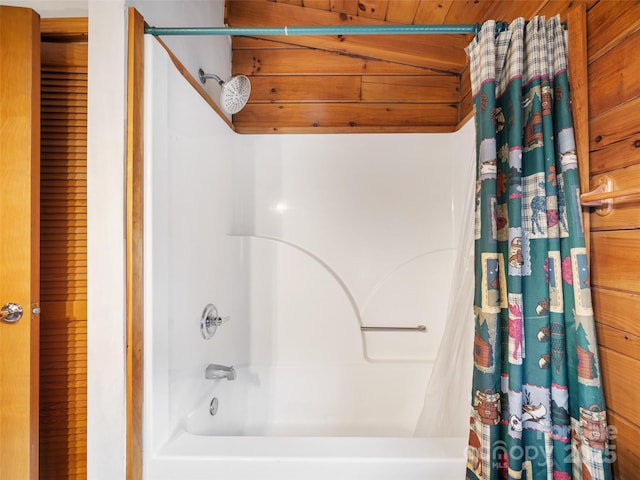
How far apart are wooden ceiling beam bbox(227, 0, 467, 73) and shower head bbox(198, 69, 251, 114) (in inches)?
26.6

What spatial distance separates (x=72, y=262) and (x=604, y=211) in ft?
5.04

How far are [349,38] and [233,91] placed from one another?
88cm

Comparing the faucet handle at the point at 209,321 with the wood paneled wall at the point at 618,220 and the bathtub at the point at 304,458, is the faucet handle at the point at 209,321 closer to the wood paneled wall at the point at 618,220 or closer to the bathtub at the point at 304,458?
the bathtub at the point at 304,458

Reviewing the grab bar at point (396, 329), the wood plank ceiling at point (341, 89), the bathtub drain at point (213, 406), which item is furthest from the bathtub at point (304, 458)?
the wood plank ceiling at point (341, 89)

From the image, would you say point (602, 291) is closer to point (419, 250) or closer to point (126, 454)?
point (419, 250)

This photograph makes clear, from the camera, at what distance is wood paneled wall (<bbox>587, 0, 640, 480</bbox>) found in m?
0.80

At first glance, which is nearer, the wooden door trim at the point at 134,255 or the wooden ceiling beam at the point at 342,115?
the wooden door trim at the point at 134,255

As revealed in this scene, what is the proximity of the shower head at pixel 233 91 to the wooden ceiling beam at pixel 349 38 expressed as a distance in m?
0.68

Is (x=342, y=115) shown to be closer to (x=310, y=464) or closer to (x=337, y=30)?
(x=337, y=30)

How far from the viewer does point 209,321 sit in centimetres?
138

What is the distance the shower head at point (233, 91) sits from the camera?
143 centimetres

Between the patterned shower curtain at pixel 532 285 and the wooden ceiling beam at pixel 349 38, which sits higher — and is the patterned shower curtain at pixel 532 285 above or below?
below

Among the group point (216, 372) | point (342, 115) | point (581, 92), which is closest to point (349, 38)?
point (342, 115)

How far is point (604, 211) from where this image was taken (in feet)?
2.86
